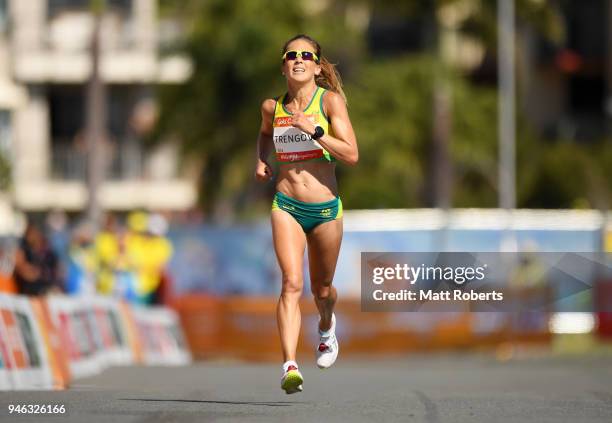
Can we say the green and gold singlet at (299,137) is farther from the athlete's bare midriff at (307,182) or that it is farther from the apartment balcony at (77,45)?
the apartment balcony at (77,45)

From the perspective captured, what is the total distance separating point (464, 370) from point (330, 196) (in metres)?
9.53

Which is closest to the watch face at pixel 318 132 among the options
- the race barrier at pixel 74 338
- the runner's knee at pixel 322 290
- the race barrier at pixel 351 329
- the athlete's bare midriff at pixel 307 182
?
the athlete's bare midriff at pixel 307 182

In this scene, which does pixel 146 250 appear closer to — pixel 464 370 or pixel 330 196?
pixel 464 370

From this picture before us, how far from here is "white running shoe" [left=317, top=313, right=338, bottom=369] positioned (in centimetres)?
1084

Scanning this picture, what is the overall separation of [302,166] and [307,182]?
100 mm

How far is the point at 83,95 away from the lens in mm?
53531

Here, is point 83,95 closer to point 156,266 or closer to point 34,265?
point 156,266

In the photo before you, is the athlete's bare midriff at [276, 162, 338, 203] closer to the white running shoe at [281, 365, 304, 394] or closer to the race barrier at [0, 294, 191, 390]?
the white running shoe at [281, 365, 304, 394]

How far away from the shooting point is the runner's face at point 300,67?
33.6 ft

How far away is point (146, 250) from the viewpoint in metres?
23.3

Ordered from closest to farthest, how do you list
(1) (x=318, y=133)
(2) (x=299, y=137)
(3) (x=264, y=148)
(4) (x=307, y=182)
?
(1) (x=318, y=133) → (2) (x=299, y=137) → (4) (x=307, y=182) → (3) (x=264, y=148)

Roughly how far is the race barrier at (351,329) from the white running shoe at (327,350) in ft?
49.9

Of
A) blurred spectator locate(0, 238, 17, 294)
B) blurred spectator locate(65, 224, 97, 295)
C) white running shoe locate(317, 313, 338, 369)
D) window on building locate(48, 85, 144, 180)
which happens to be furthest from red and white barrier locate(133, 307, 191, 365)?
window on building locate(48, 85, 144, 180)

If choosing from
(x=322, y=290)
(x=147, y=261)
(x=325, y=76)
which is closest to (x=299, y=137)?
(x=325, y=76)
